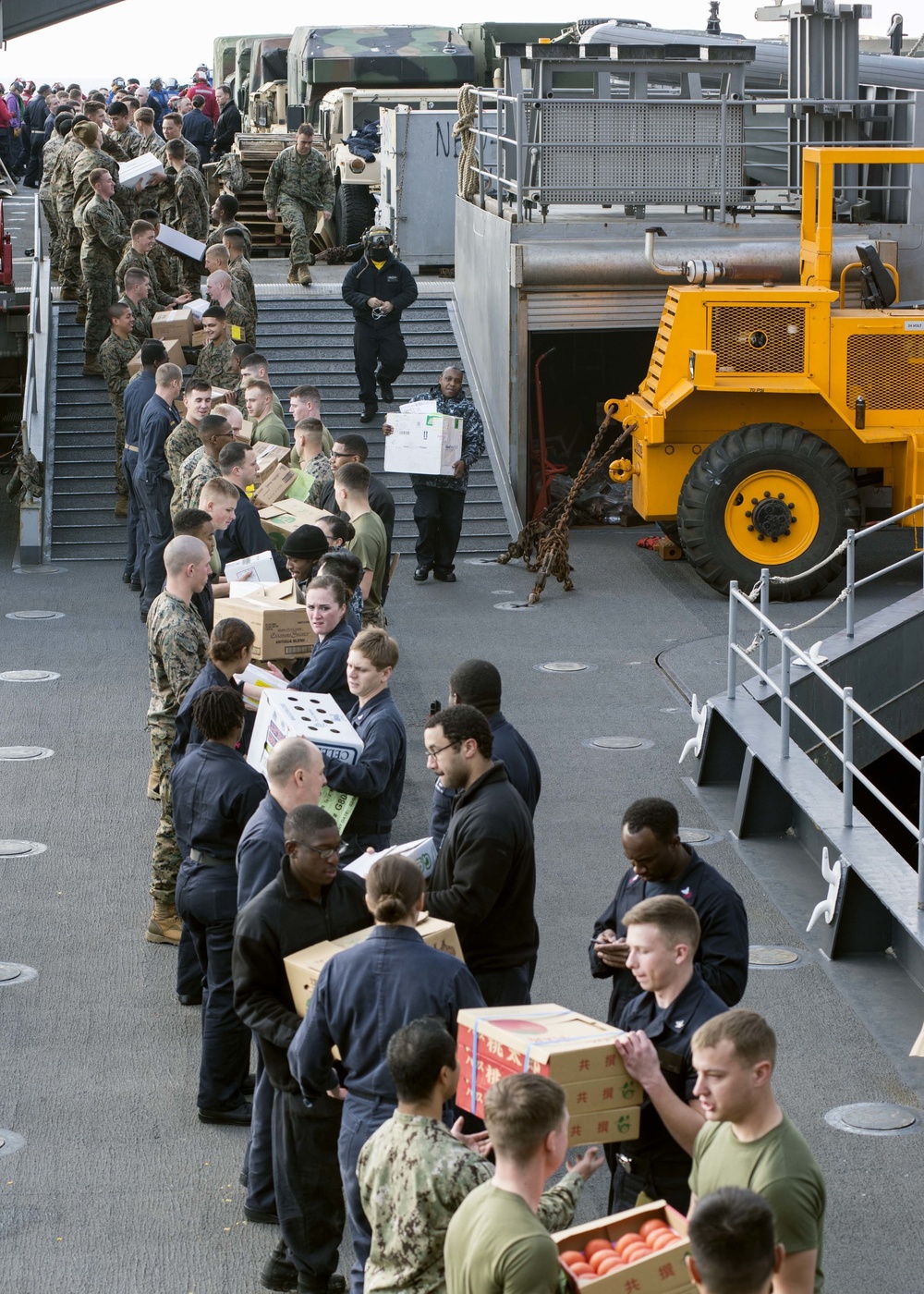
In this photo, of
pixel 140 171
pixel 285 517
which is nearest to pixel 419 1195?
pixel 285 517

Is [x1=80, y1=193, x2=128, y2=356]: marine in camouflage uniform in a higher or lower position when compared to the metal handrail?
higher

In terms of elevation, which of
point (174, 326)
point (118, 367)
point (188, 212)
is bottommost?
point (118, 367)

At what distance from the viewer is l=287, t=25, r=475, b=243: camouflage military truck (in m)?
27.8

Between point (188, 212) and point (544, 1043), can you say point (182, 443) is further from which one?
point (544, 1043)

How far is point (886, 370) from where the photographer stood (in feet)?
50.1

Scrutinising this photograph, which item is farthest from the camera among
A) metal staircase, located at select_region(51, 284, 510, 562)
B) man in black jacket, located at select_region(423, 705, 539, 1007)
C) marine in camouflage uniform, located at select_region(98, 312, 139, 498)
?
→ metal staircase, located at select_region(51, 284, 510, 562)

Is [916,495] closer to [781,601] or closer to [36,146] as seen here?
[781,601]

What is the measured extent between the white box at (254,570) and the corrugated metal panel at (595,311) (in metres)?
7.78

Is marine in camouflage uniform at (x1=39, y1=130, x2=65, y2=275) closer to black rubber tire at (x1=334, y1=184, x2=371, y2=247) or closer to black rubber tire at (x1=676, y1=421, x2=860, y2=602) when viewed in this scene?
black rubber tire at (x1=334, y1=184, x2=371, y2=247)

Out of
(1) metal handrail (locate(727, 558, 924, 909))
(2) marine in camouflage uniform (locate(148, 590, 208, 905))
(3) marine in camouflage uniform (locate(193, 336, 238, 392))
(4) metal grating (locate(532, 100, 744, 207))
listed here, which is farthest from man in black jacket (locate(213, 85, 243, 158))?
(2) marine in camouflage uniform (locate(148, 590, 208, 905))

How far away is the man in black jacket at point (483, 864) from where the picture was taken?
6.19m

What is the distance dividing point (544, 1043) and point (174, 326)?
13.4 meters

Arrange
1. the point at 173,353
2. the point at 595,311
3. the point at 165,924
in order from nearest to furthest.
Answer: the point at 165,924, the point at 173,353, the point at 595,311

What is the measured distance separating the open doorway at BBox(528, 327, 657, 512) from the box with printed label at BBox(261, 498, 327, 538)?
30.6 ft
